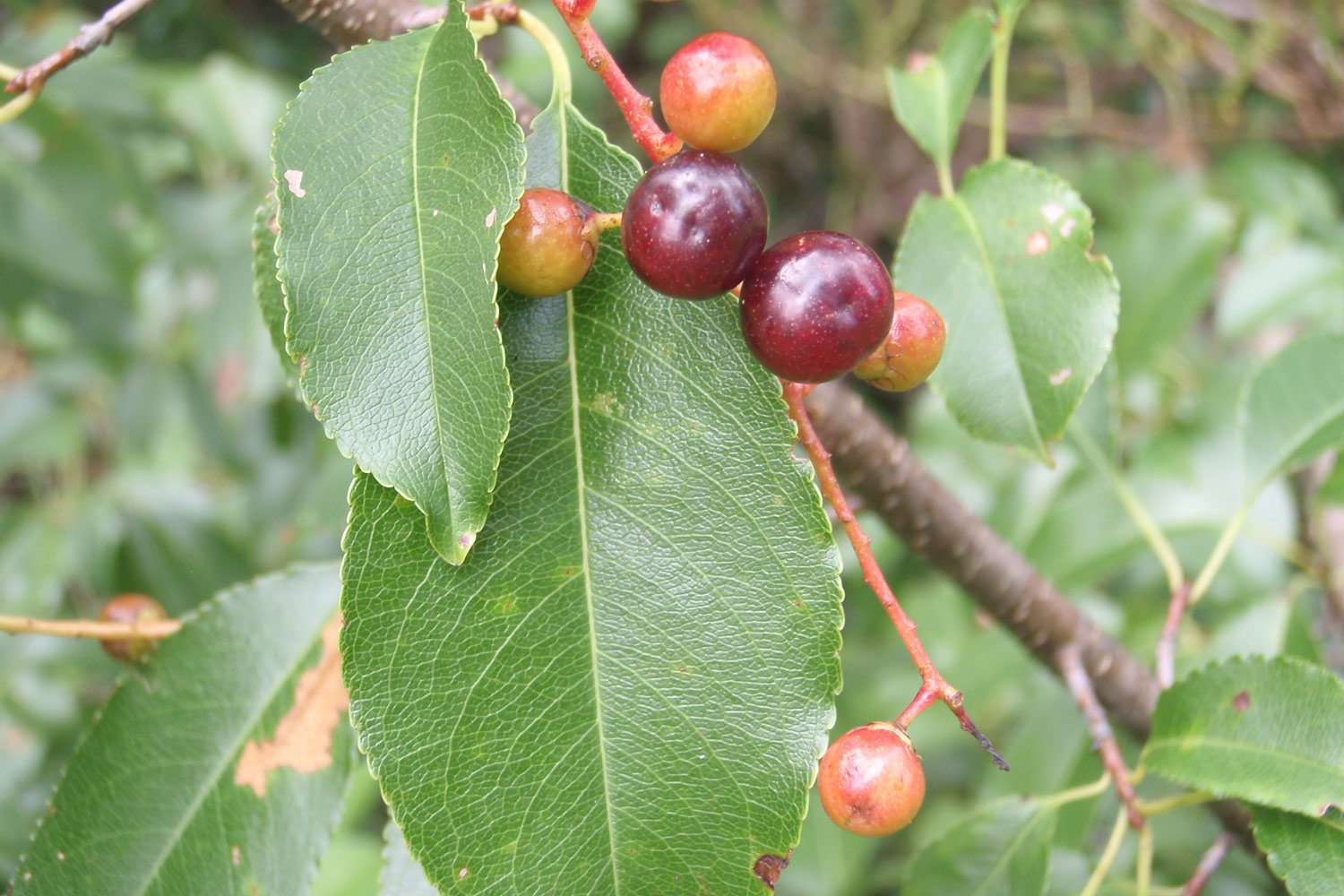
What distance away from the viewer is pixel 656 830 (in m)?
0.56

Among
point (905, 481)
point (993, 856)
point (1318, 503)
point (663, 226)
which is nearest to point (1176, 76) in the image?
point (1318, 503)

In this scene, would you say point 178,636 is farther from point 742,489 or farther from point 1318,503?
point 1318,503

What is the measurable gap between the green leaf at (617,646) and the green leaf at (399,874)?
0.45 feet

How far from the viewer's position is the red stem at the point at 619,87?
0.53 meters

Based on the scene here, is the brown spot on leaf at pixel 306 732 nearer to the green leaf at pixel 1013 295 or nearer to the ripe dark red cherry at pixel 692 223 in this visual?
the ripe dark red cherry at pixel 692 223

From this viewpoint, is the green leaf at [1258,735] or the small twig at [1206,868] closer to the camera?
the green leaf at [1258,735]

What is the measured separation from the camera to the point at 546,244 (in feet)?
1.68

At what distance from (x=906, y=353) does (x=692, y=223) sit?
19 cm

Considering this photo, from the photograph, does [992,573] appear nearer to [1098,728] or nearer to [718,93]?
[1098,728]

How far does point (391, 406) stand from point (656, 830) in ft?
0.93

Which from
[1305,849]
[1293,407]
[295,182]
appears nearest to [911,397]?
[1293,407]

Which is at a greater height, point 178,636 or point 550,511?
point 550,511

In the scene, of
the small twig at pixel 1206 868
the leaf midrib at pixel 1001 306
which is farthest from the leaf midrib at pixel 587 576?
the small twig at pixel 1206 868

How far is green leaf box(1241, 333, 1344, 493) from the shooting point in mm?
916
